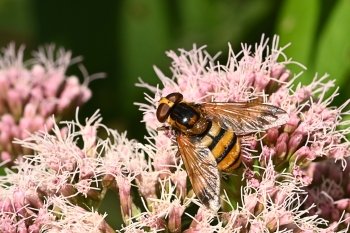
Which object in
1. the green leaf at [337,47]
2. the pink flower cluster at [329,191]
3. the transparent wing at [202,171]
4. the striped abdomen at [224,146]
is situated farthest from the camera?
the green leaf at [337,47]

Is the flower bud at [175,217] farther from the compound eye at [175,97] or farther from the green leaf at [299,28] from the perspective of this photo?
the green leaf at [299,28]

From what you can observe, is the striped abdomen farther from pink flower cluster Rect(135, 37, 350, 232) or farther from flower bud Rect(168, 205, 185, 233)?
flower bud Rect(168, 205, 185, 233)

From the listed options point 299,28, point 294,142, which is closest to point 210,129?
point 294,142

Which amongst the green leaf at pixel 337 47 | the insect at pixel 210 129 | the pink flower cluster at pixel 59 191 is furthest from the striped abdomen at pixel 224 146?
the green leaf at pixel 337 47

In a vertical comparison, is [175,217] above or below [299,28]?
below

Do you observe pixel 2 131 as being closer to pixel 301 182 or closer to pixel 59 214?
pixel 59 214

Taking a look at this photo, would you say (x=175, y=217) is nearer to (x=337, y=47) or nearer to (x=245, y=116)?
(x=245, y=116)

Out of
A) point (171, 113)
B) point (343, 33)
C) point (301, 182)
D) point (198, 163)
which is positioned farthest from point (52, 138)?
point (343, 33)
